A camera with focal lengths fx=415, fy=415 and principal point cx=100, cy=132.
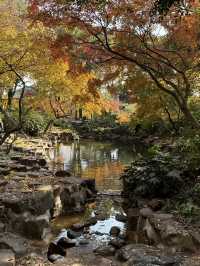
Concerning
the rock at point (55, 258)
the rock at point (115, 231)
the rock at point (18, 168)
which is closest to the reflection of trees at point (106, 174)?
the rock at point (18, 168)

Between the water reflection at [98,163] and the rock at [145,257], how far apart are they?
720cm

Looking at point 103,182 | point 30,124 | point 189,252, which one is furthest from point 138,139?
point 189,252

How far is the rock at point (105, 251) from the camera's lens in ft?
28.5

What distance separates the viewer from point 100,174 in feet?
59.8

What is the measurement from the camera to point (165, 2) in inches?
275

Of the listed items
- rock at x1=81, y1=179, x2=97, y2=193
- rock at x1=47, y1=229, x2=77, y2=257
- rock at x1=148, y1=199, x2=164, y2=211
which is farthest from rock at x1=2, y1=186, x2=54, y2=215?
rock at x1=81, y1=179, x2=97, y2=193

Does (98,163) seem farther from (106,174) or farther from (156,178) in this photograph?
(156,178)

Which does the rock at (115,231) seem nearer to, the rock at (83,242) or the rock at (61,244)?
the rock at (83,242)

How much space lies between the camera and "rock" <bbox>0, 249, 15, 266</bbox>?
6745 millimetres

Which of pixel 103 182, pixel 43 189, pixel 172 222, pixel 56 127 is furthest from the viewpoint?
pixel 56 127

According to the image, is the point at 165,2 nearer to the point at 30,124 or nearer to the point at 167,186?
the point at 167,186

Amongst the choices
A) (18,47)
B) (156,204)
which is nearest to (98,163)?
(18,47)

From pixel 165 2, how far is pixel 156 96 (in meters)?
15.5

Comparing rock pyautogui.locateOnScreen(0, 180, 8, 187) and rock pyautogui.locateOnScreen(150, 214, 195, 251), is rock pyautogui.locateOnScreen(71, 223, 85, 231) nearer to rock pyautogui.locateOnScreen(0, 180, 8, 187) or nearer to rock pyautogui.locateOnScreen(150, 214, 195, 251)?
rock pyautogui.locateOnScreen(0, 180, 8, 187)
